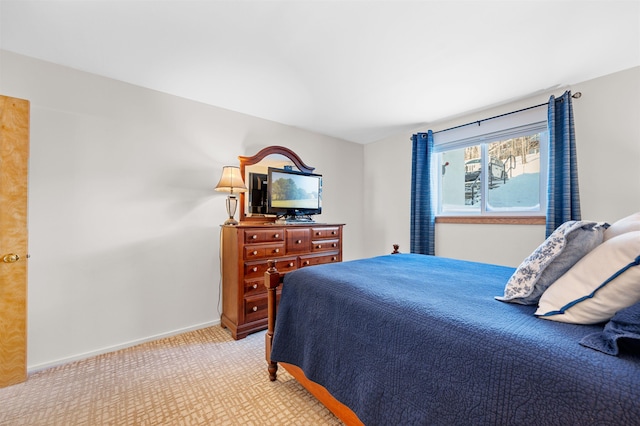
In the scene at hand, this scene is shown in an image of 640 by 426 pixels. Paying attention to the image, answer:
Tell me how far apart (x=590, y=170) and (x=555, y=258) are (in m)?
2.09

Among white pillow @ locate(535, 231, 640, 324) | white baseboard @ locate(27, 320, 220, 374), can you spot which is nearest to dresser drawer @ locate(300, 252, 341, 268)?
white baseboard @ locate(27, 320, 220, 374)

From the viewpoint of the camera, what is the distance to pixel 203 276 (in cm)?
281

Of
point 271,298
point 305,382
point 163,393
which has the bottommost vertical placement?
point 163,393

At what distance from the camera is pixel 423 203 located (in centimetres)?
351

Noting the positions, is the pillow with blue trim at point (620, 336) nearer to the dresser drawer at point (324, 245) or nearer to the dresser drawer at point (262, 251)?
the dresser drawer at point (262, 251)

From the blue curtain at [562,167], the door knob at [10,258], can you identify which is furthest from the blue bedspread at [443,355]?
the door knob at [10,258]

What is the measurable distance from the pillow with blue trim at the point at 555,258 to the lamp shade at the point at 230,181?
2.43 m

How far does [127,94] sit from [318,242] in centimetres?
240

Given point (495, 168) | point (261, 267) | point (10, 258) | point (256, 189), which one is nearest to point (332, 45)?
point (256, 189)

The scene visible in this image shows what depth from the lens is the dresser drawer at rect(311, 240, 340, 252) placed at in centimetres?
308

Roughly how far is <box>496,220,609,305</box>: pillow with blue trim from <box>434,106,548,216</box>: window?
1.97m

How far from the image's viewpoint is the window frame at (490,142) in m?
2.72

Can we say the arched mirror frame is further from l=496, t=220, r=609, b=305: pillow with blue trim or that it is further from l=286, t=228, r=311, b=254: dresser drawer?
l=496, t=220, r=609, b=305: pillow with blue trim

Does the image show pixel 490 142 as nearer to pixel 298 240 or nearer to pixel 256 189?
pixel 298 240
